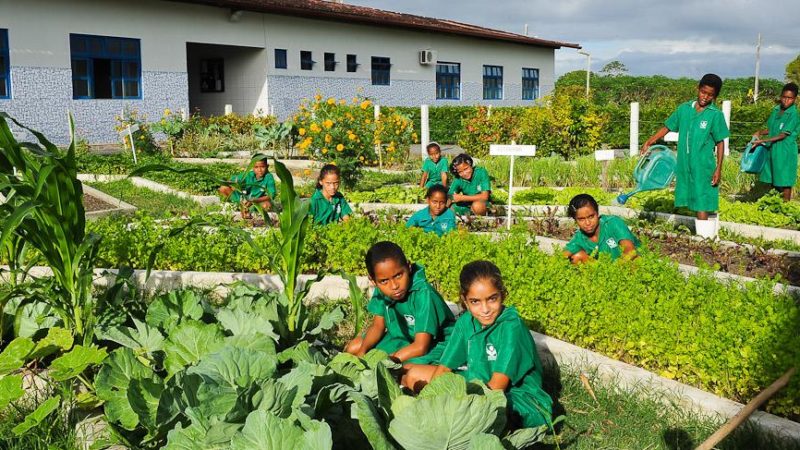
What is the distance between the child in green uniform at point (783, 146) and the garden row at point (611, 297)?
567 cm

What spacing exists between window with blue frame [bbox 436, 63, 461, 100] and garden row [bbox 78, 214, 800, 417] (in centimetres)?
2323

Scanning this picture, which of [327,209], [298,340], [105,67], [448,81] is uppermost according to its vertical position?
[448,81]

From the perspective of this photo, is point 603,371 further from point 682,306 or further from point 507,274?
point 507,274

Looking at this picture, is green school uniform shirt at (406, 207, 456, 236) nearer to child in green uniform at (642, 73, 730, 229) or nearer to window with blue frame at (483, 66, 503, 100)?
child in green uniform at (642, 73, 730, 229)

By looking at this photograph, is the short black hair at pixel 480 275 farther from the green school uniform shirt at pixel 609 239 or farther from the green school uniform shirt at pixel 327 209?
the green school uniform shirt at pixel 327 209

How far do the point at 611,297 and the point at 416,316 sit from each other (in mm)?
1201

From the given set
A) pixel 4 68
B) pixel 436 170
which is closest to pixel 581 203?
pixel 436 170

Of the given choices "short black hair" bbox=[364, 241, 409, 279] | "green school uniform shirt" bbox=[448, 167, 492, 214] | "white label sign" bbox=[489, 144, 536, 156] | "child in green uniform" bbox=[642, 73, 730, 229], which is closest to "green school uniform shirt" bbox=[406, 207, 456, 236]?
"white label sign" bbox=[489, 144, 536, 156]

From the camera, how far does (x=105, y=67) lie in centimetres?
1878

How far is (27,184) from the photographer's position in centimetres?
341

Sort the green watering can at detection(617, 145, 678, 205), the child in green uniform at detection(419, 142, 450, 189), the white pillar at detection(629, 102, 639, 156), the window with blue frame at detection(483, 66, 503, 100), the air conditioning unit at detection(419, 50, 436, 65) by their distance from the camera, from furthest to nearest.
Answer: the window with blue frame at detection(483, 66, 503, 100) → the air conditioning unit at detection(419, 50, 436, 65) → the white pillar at detection(629, 102, 639, 156) → the child in green uniform at detection(419, 142, 450, 189) → the green watering can at detection(617, 145, 678, 205)

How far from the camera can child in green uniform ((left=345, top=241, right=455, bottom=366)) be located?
373cm

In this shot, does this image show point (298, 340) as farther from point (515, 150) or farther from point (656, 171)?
point (656, 171)

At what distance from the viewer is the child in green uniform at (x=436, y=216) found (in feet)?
21.1
